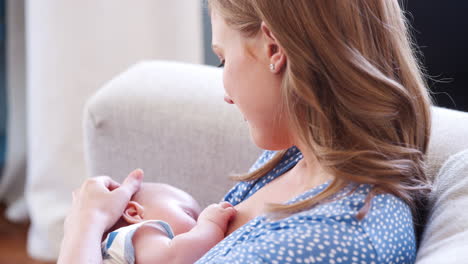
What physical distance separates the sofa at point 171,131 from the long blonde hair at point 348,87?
12.2 inches

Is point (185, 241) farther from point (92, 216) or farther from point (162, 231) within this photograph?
point (92, 216)

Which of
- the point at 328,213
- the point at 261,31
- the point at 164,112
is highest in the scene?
the point at 261,31

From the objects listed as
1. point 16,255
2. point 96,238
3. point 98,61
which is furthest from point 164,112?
point 16,255

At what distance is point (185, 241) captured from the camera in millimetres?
988

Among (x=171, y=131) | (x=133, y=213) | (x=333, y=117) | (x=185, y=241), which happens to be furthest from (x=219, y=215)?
(x=171, y=131)

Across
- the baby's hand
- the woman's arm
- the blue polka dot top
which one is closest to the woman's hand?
the woman's arm

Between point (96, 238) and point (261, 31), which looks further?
point (96, 238)

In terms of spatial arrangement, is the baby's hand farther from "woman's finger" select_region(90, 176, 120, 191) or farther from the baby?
"woman's finger" select_region(90, 176, 120, 191)

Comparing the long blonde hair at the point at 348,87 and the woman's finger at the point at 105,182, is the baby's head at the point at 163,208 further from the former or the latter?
the long blonde hair at the point at 348,87

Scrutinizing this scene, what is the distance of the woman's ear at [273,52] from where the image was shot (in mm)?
857

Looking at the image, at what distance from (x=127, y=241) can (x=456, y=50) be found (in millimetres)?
976

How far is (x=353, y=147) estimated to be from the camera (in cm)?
85

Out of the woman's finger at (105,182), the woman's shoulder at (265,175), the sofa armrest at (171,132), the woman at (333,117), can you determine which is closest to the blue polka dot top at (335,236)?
the woman at (333,117)

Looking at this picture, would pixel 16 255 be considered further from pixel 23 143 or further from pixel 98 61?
pixel 98 61
